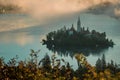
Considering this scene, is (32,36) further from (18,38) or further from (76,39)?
(76,39)

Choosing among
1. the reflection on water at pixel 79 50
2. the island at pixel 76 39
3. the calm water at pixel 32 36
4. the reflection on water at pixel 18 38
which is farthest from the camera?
the reflection on water at pixel 18 38

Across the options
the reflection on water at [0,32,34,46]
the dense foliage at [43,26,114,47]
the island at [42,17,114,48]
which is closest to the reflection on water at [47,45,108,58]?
the island at [42,17,114,48]

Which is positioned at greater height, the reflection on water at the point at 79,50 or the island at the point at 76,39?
the island at the point at 76,39

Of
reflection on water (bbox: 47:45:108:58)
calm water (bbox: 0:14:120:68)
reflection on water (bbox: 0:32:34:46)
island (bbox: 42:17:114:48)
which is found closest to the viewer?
calm water (bbox: 0:14:120:68)

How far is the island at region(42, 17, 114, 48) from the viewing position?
131125 millimetres

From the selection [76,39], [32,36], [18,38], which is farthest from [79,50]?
[32,36]

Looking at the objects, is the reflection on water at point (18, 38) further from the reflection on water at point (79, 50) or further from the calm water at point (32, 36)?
the reflection on water at point (79, 50)

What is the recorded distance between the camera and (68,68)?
11.4 m

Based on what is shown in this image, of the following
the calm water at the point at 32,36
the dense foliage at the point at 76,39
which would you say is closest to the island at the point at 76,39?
the dense foliage at the point at 76,39

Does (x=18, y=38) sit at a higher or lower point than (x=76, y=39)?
higher

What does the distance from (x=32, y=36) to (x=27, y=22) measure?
135 feet

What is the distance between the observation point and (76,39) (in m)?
136

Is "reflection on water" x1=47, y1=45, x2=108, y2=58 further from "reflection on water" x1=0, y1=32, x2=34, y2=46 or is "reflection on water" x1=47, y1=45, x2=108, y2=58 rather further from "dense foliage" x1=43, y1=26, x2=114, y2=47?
"reflection on water" x1=0, y1=32, x2=34, y2=46

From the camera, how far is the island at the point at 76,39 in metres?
131
